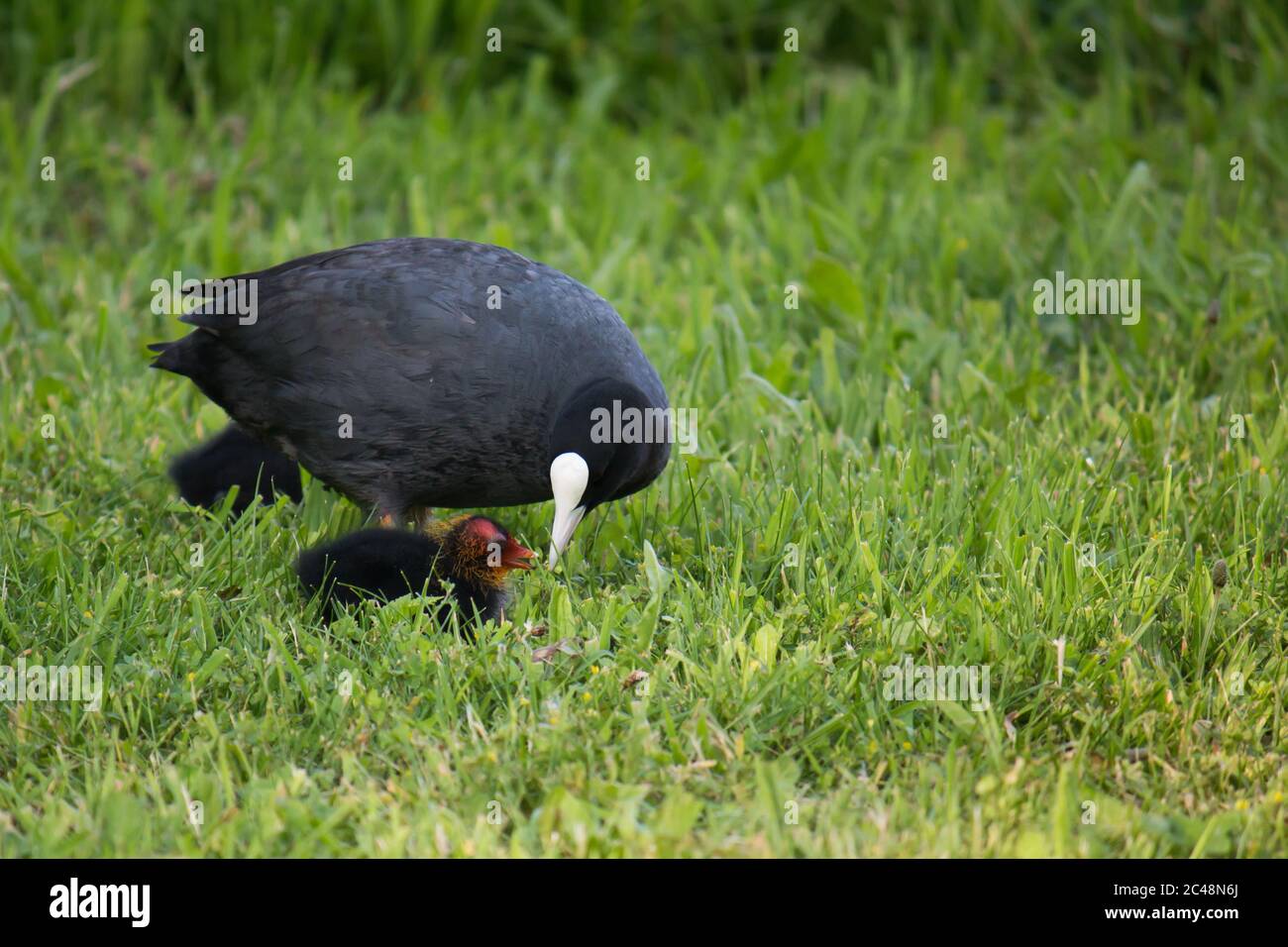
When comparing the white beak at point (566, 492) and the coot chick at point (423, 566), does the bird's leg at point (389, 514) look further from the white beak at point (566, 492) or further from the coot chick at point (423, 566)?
the white beak at point (566, 492)

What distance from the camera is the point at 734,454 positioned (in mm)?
4754

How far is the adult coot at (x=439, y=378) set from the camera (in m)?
3.78

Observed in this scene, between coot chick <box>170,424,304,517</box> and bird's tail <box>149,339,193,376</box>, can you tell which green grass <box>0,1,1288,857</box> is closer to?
coot chick <box>170,424,304,517</box>

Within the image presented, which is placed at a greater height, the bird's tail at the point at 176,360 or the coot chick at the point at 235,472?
the bird's tail at the point at 176,360

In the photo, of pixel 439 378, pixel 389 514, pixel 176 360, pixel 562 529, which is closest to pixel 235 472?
pixel 176 360

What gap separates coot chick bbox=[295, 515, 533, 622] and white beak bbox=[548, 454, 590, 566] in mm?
99

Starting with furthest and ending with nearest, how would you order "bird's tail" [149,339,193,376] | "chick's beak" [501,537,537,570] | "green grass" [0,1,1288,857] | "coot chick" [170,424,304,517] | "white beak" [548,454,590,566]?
1. "coot chick" [170,424,304,517]
2. "bird's tail" [149,339,193,376]
3. "chick's beak" [501,537,537,570]
4. "white beak" [548,454,590,566]
5. "green grass" [0,1,1288,857]

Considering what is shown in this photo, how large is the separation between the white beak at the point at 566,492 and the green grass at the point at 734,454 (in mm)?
165

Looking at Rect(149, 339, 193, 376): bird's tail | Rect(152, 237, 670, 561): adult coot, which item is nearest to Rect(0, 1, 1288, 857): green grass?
Rect(152, 237, 670, 561): adult coot

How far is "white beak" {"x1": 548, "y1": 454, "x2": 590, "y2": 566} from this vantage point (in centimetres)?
365

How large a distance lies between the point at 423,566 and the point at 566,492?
0.42 m

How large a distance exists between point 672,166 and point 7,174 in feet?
9.80

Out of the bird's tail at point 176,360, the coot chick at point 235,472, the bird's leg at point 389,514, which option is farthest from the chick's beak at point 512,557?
the bird's tail at point 176,360

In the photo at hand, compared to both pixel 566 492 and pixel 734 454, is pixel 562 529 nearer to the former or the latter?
pixel 566 492
